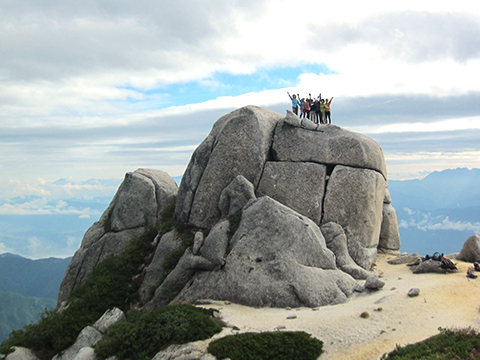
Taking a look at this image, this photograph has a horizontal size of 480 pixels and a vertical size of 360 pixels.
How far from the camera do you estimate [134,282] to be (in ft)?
107

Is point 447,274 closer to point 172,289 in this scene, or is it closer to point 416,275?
point 416,275

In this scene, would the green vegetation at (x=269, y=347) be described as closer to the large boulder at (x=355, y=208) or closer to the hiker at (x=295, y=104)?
the large boulder at (x=355, y=208)

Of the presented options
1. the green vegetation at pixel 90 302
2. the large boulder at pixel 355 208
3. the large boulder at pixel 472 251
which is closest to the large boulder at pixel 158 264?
the green vegetation at pixel 90 302

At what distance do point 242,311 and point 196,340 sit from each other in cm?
552

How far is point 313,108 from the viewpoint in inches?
1629

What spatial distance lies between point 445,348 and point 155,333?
14.0 metres

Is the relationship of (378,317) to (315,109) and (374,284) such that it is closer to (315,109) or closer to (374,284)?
(374,284)

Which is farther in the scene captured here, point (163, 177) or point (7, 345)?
point (163, 177)

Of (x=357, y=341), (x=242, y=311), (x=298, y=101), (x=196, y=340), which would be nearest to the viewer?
(x=357, y=341)

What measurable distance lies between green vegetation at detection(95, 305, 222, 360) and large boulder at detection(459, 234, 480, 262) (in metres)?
28.1

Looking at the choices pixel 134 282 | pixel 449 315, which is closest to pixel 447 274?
pixel 449 315

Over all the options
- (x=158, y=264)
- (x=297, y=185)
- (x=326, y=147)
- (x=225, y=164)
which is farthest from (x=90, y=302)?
(x=326, y=147)

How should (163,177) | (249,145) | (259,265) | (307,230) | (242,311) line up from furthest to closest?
1. (163,177)
2. (249,145)
3. (307,230)
4. (259,265)
5. (242,311)

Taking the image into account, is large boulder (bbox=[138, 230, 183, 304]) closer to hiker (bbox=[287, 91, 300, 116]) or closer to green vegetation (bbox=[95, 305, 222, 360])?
green vegetation (bbox=[95, 305, 222, 360])
